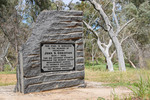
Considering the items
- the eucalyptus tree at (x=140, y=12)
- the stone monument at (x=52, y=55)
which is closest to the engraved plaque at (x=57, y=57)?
the stone monument at (x=52, y=55)

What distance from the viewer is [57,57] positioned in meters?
5.06

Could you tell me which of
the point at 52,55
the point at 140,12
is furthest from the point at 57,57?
the point at 140,12

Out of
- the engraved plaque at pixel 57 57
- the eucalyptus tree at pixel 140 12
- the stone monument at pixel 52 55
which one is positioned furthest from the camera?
the eucalyptus tree at pixel 140 12

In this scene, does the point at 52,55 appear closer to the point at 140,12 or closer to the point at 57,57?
the point at 57,57

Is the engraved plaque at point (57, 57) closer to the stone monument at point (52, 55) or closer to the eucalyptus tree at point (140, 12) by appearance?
the stone monument at point (52, 55)

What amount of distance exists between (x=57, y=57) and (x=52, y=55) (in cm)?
16

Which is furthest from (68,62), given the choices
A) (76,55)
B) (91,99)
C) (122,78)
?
(122,78)

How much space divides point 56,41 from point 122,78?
2.96 m

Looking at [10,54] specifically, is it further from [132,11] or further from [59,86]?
[59,86]

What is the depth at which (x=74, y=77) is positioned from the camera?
5.23 meters

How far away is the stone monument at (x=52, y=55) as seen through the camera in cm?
467

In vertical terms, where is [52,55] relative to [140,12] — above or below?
below

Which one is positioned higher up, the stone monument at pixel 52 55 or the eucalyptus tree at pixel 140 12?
the eucalyptus tree at pixel 140 12

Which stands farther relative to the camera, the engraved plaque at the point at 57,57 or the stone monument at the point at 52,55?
the engraved plaque at the point at 57,57
